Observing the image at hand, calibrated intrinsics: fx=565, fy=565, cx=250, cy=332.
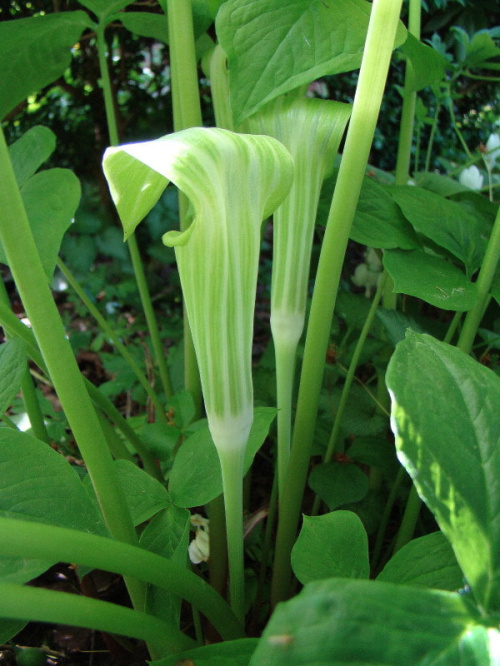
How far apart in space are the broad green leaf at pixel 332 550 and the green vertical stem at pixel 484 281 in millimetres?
252

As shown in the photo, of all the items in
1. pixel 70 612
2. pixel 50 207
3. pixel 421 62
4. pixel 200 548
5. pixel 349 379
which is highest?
pixel 421 62

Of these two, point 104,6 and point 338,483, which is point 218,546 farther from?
point 104,6

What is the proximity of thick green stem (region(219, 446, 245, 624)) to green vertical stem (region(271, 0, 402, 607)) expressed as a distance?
89 mm

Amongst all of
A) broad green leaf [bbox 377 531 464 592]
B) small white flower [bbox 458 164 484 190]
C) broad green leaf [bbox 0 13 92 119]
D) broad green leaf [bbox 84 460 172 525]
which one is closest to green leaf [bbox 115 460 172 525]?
broad green leaf [bbox 84 460 172 525]

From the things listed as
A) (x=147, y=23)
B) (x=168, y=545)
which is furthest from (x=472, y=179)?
(x=168, y=545)

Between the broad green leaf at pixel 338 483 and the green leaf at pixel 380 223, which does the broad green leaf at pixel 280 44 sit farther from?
the broad green leaf at pixel 338 483

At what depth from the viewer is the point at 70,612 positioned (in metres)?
0.32

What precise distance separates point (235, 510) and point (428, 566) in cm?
16

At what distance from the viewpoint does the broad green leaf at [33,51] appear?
698mm

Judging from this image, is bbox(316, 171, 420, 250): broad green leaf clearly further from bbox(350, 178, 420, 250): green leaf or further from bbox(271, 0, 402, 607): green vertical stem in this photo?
bbox(271, 0, 402, 607): green vertical stem

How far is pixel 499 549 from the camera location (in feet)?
1.02

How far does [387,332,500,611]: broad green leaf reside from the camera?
31 cm

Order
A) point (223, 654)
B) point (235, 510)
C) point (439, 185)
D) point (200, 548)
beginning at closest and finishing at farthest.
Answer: point (223, 654)
point (235, 510)
point (200, 548)
point (439, 185)

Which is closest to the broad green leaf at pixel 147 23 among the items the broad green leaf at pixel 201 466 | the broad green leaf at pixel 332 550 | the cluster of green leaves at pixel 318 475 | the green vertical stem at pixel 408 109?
the cluster of green leaves at pixel 318 475
